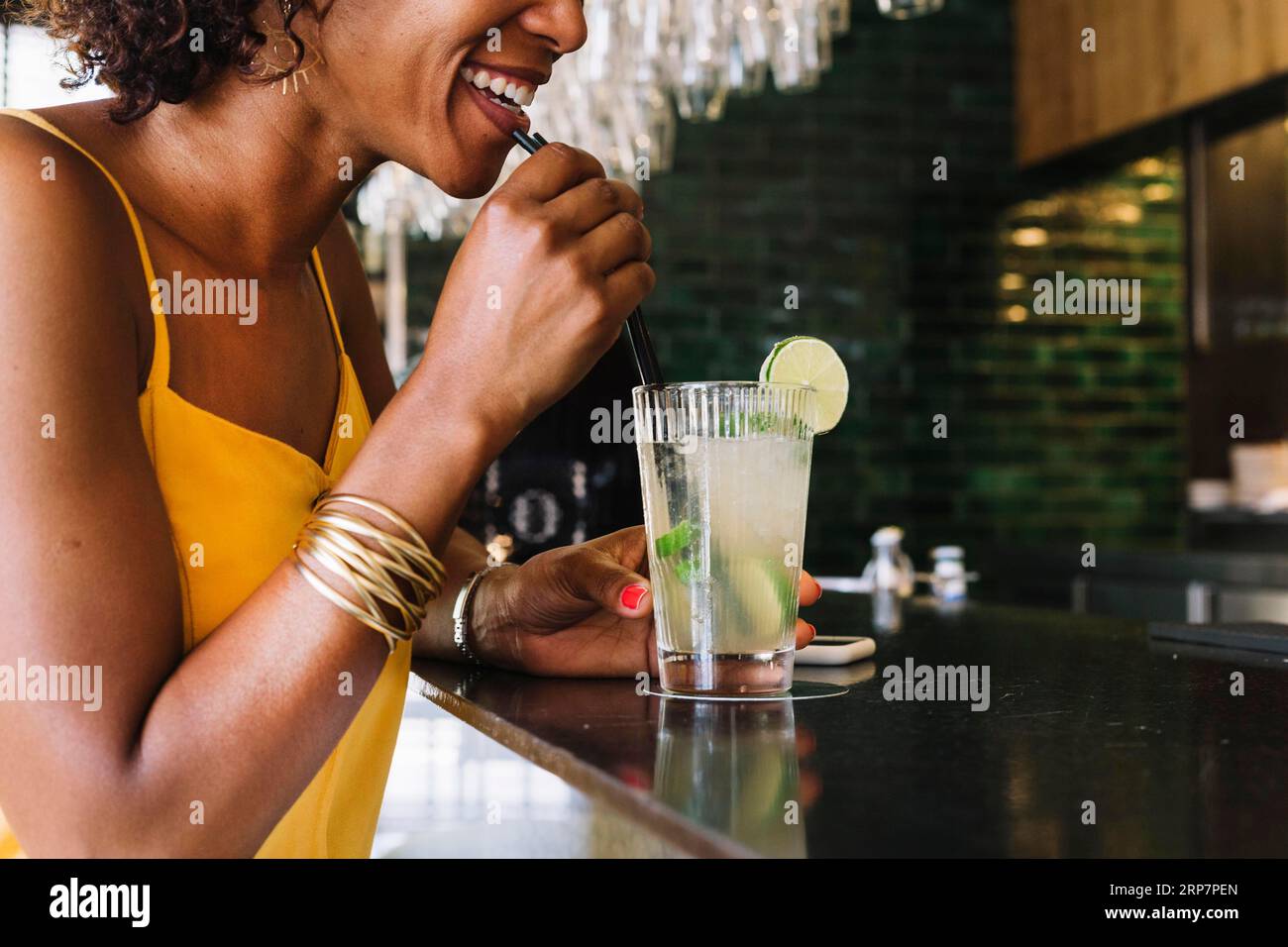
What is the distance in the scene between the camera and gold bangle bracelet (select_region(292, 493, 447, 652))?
0.82 m

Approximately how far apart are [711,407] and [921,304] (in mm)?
4356

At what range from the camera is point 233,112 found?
3.53 feet

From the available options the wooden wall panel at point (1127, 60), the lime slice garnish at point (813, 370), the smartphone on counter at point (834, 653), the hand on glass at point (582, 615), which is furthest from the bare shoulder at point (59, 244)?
the wooden wall panel at point (1127, 60)

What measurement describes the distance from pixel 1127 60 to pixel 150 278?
4.42m

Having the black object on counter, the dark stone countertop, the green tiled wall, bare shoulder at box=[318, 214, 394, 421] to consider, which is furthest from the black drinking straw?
the green tiled wall

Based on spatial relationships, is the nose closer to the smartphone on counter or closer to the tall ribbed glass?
the tall ribbed glass

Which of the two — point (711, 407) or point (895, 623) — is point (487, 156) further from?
point (895, 623)

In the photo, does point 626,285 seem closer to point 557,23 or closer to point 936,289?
point 557,23

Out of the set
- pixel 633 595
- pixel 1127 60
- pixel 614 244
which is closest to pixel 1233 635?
pixel 633 595

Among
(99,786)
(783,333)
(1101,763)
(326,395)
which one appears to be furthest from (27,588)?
(783,333)

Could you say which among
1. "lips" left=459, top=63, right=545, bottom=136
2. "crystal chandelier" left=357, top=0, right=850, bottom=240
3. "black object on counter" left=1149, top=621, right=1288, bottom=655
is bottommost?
"black object on counter" left=1149, top=621, right=1288, bottom=655

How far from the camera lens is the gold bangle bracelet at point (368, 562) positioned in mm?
822

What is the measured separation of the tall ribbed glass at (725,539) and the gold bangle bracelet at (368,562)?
18cm

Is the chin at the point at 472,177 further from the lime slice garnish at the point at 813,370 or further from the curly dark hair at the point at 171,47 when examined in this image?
the lime slice garnish at the point at 813,370
